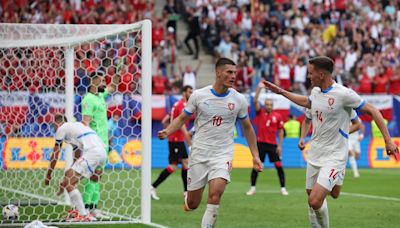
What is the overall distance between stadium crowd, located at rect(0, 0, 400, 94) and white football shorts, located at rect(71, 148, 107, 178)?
1817 centimetres

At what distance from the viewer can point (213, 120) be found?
11.7 m

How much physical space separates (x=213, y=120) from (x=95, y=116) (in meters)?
4.14

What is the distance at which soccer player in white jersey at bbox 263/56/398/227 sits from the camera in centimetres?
1116

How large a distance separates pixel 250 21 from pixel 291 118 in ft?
26.8

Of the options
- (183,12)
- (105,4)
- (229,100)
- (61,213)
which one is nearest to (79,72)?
(61,213)

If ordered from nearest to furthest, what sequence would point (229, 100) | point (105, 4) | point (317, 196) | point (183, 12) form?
point (317, 196), point (229, 100), point (105, 4), point (183, 12)

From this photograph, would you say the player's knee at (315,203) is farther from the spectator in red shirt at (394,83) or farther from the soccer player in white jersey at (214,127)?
the spectator in red shirt at (394,83)

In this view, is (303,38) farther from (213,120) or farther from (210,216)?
(210,216)

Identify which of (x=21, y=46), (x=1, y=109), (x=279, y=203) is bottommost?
(x=279, y=203)

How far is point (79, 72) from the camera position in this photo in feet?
63.6

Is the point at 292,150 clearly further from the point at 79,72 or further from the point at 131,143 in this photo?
the point at 79,72

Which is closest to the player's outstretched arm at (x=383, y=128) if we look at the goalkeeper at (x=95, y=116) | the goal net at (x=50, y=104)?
the goal net at (x=50, y=104)

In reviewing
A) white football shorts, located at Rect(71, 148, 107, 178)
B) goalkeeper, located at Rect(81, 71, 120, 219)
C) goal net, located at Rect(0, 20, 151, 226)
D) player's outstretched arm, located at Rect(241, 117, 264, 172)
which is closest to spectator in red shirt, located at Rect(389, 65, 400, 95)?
goal net, located at Rect(0, 20, 151, 226)

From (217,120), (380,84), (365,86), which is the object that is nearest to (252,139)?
(217,120)
